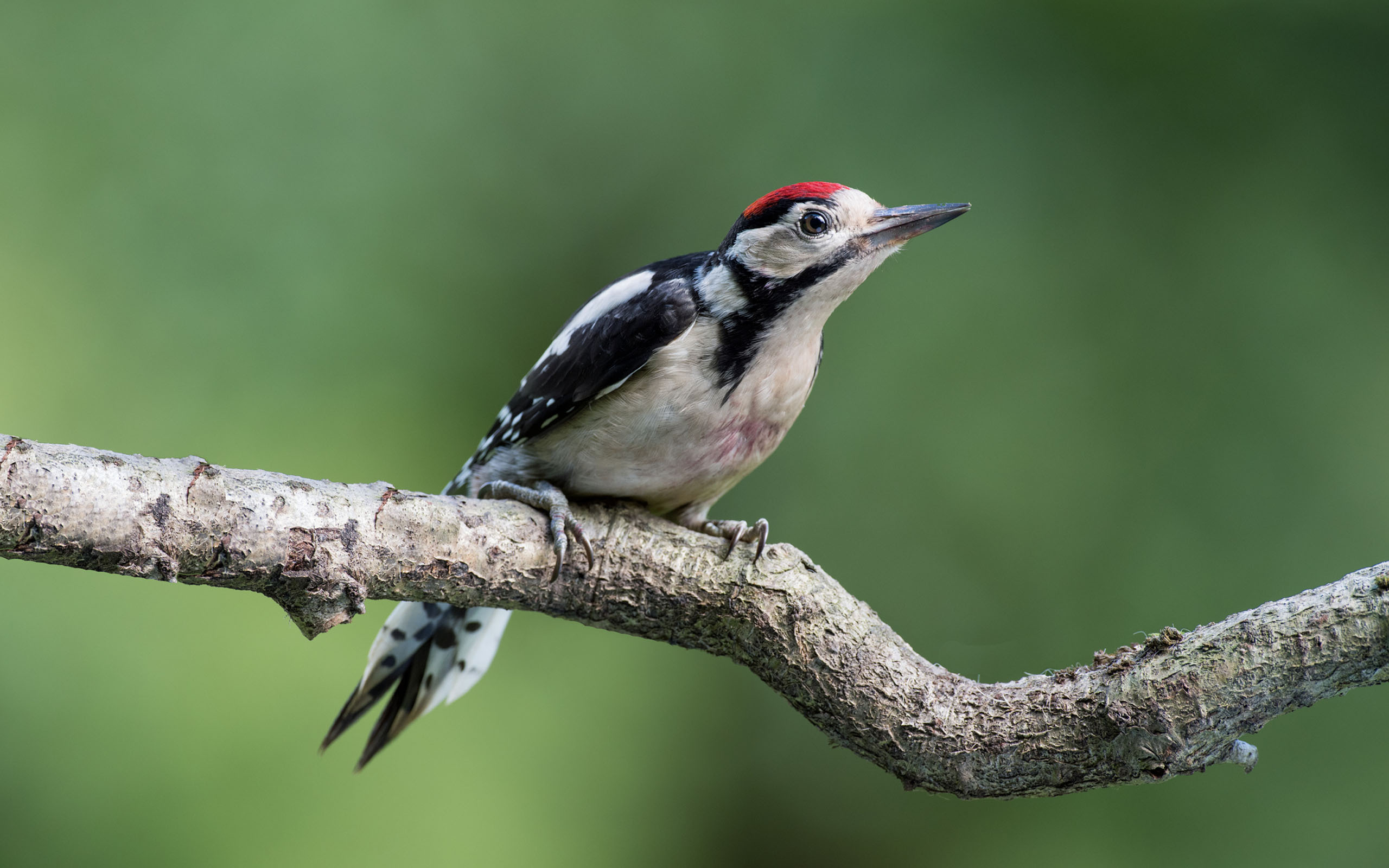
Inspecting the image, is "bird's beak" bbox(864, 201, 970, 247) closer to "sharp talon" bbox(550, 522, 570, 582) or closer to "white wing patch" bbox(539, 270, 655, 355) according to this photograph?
"white wing patch" bbox(539, 270, 655, 355)

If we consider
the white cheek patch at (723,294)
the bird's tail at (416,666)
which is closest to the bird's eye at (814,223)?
the white cheek patch at (723,294)

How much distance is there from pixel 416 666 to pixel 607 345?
0.69 meters

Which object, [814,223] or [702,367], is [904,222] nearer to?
[814,223]

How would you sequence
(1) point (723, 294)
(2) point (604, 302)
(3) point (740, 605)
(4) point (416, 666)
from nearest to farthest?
(3) point (740, 605) < (1) point (723, 294) < (2) point (604, 302) < (4) point (416, 666)

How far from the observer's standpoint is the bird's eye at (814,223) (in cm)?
147

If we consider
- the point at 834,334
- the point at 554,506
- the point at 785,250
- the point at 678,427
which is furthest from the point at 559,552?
the point at 834,334

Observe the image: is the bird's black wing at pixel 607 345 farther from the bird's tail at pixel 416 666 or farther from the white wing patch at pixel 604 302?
the bird's tail at pixel 416 666

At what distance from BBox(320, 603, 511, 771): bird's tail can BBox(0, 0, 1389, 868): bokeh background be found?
0.69 meters

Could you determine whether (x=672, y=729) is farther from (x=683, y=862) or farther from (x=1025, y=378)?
(x=1025, y=378)

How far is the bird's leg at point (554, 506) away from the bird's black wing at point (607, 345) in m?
0.09

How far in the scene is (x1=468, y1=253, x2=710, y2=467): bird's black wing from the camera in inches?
59.3

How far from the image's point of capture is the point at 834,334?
2.70 metres

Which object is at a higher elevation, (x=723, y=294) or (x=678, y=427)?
(x=723, y=294)

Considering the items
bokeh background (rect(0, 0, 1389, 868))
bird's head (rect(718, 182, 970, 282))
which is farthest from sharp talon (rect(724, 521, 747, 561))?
bokeh background (rect(0, 0, 1389, 868))
